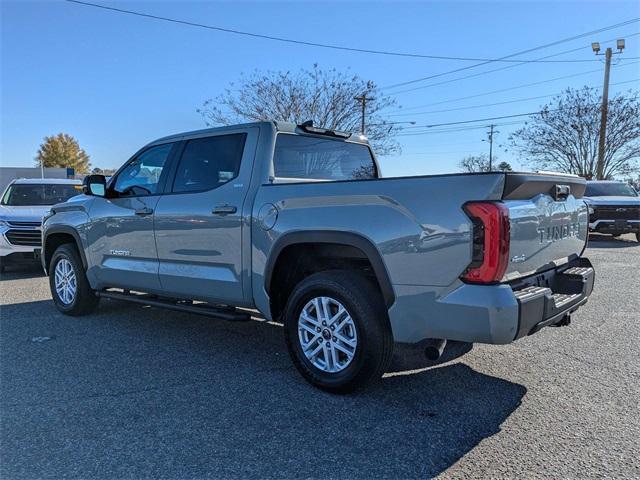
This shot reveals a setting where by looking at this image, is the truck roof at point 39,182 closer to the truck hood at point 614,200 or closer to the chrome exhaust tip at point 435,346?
the chrome exhaust tip at point 435,346

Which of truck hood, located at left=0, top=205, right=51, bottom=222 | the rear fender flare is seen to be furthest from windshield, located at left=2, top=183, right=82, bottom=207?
the rear fender flare

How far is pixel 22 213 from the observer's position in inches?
374

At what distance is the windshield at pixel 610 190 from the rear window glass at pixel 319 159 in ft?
43.5

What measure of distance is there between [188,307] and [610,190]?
1566 cm

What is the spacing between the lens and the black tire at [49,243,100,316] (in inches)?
239

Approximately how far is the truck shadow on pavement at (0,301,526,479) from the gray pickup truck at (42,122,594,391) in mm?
415

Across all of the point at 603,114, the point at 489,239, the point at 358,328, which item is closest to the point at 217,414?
the point at 358,328

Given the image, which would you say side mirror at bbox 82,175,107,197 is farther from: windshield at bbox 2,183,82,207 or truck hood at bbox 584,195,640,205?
truck hood at bbox 584,195,640,205

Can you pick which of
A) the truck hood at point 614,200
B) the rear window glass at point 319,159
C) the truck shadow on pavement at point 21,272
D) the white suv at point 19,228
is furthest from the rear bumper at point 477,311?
the truck hood at point 614,200

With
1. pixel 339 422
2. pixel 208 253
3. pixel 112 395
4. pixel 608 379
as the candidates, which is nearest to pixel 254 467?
pixel 339 422

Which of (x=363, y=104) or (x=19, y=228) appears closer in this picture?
(x=19, y=228)

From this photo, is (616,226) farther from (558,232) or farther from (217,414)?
(217,414)

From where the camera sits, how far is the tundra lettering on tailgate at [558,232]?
3502 mm

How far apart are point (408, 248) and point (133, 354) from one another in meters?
2.89
